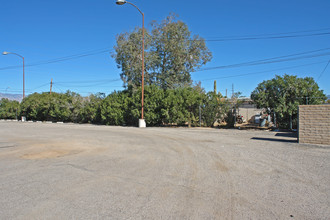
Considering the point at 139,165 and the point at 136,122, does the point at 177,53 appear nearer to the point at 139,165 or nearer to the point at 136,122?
the point at 136,122

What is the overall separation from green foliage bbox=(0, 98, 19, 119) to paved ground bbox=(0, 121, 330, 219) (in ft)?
149

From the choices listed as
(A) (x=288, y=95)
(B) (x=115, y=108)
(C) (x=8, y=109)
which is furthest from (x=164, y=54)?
(C) (x=8, y=109)

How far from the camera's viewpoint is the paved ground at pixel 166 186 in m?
3.86

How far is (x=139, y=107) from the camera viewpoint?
24.1 metres

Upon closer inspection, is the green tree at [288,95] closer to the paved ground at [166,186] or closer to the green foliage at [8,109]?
the paved ground at [166,186]

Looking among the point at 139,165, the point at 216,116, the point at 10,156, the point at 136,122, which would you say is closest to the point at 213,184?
the point at 139,165

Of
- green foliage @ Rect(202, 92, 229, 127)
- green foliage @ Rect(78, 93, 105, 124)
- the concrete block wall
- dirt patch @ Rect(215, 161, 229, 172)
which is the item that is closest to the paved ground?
dirt patch @ Rect(215, 161, 229, 172)

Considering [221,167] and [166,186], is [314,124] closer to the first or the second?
[221,167]

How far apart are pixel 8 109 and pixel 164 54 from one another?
36.1 m

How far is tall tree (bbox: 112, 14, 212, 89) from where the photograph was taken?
2927cm

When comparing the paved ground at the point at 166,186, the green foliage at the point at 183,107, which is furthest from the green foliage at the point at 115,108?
the paved ground at the point at 166,186

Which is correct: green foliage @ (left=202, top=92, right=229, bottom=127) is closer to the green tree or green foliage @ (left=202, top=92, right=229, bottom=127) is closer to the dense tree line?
the dense tree line

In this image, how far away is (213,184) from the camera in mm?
5223

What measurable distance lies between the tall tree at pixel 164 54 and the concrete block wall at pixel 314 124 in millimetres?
20744
